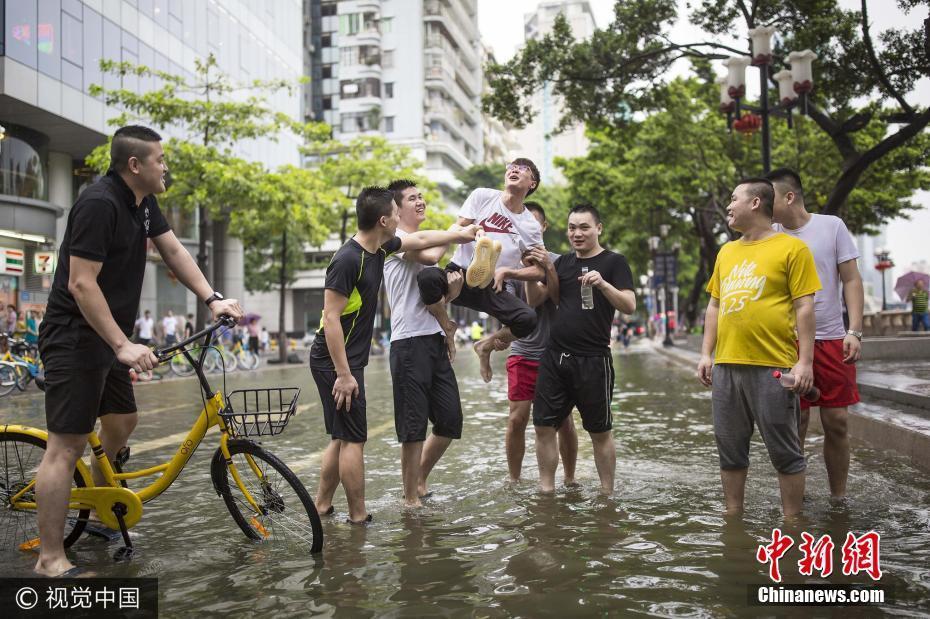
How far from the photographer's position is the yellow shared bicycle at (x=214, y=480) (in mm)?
4328

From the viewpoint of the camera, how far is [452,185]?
256ft

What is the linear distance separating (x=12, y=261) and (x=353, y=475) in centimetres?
2556

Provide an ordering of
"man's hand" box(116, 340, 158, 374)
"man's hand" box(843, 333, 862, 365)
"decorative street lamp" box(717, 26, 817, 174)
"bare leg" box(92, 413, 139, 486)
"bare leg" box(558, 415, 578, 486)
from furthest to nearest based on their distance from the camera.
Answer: "decorative street lamp" box(717, 26, 817, 174) → "bare leg" box(558, 415, 578, 486) → "man's hand" box(843, 333, 862, 365) → "bare leg" box(92, 413, 139, 486) → "man's hand" box(116, 340, 158, 374)

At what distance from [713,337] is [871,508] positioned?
1377mm

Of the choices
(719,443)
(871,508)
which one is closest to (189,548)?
Answer: (719,443)

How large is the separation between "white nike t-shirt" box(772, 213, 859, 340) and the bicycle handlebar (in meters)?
3.46

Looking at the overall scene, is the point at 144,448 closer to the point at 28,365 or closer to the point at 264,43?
the point at 28,365

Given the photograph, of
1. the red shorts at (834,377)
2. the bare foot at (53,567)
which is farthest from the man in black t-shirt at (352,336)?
the red shorts at (834,377)

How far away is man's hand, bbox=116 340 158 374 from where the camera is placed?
152 inches

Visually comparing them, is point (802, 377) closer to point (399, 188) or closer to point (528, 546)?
point (528, 546)

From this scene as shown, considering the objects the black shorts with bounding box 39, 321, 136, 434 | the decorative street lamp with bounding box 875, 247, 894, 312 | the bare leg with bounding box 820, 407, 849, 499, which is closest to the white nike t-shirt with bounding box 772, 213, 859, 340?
the bare leg with bounding box 820, 407, 849, 499

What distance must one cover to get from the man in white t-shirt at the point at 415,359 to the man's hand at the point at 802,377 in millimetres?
2031

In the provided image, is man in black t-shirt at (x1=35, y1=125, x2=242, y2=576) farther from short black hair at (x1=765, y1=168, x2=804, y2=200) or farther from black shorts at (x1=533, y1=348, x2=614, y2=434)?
short black hair at (x1=765, y1=168, x2=804, y2=200)

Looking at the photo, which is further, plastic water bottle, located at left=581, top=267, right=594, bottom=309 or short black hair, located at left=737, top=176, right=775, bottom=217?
plastic water bottle, located at left=581, top=267, right=594, bottom=309
